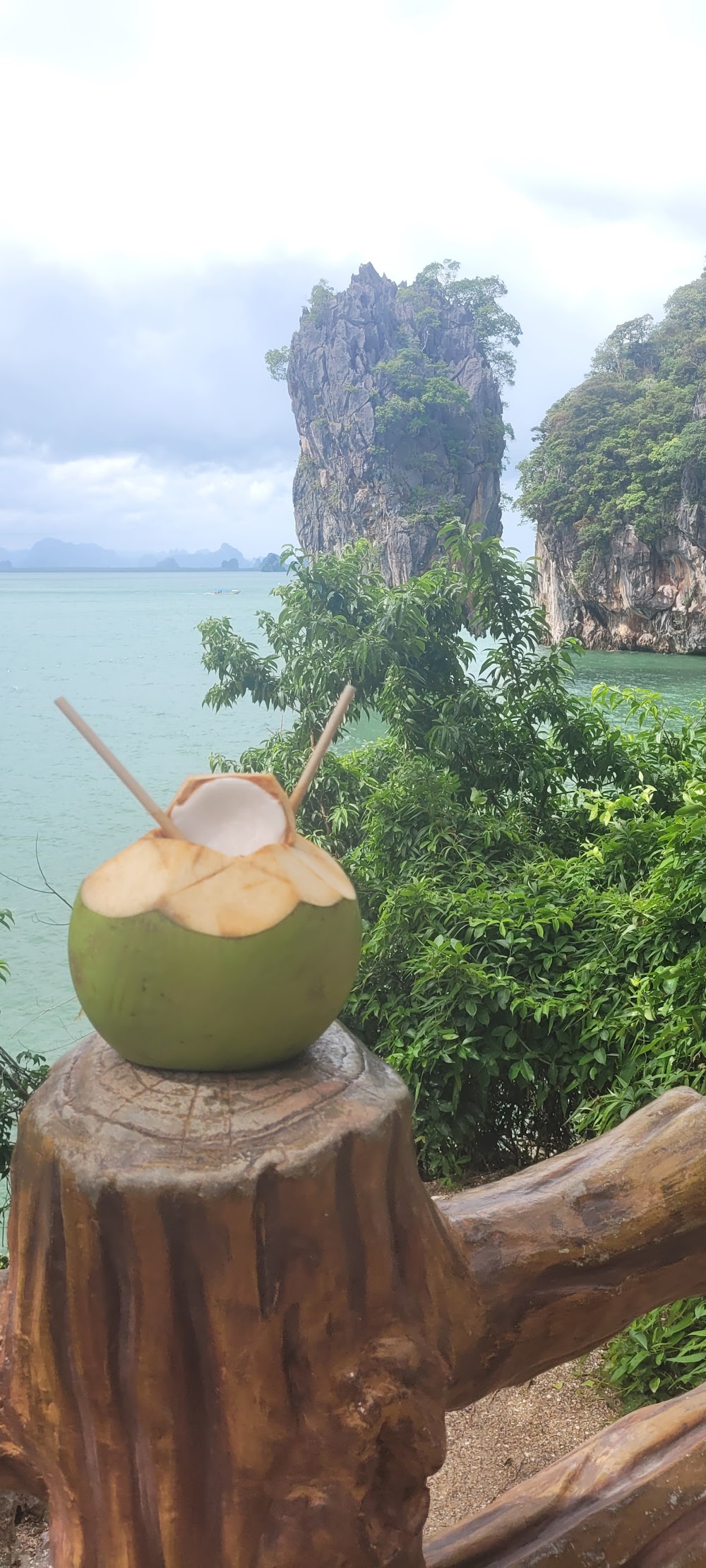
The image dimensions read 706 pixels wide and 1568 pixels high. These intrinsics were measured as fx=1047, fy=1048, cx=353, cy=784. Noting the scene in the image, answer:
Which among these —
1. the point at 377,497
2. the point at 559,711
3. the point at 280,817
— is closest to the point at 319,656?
the point at 559,711

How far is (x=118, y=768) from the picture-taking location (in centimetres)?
81

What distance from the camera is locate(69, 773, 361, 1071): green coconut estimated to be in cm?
79

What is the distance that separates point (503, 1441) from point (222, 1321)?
2.50m

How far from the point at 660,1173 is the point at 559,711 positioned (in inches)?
157

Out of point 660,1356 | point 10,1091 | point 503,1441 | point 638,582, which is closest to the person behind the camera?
point 660,1356

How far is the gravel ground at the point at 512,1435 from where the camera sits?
104 inches

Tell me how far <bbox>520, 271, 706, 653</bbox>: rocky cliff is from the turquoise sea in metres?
0.96

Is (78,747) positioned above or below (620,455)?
below

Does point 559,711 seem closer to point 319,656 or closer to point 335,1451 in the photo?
point 319,656

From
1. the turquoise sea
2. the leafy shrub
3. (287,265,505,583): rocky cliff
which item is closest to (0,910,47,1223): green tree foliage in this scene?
the turquoise sea

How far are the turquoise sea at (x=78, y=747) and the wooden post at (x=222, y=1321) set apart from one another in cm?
64

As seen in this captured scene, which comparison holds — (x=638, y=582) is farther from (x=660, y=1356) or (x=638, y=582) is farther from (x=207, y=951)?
(x=207, y=951)

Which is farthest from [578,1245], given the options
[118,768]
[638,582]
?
[638,582]

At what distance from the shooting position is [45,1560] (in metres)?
2.73
